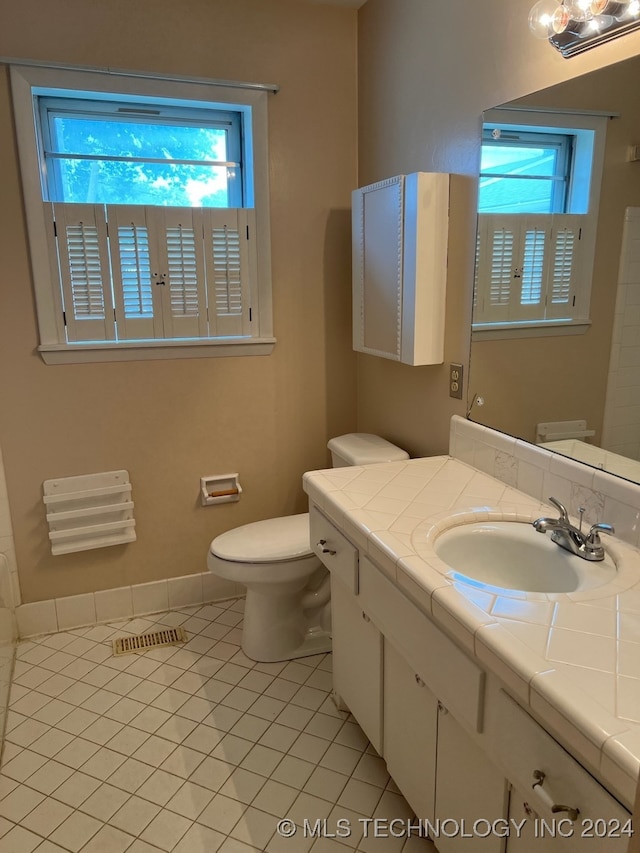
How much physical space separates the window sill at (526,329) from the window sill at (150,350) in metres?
1.01

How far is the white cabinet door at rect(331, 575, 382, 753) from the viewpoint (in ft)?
5.46

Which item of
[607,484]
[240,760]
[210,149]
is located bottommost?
[240,760]

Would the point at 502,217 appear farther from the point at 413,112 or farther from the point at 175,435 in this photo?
the point at 175,435

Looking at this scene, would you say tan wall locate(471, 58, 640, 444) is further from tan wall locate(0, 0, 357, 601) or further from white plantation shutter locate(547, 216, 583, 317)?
tan wall locate(0, 0, 357, 601)

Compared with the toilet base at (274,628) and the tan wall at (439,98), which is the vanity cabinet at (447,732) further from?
the tan wall at (439,98)

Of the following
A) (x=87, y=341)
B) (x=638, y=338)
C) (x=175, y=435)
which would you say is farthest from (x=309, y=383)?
(x=638, y=338)

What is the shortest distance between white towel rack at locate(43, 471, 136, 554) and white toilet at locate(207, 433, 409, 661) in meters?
0.45

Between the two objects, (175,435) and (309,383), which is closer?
(175,435)

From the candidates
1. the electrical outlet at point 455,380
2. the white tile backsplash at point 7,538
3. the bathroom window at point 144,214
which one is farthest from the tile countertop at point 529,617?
the white tile backsplash at point 7,538

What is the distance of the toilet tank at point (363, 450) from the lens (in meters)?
2.31

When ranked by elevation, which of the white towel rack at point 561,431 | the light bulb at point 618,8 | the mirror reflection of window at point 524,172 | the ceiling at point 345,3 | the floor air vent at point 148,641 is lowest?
the floor air vent at point 148,641

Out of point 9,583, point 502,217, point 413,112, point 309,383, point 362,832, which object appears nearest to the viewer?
point 362,832

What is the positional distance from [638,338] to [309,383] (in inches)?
62.2

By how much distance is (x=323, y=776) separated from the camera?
5.84 feet
